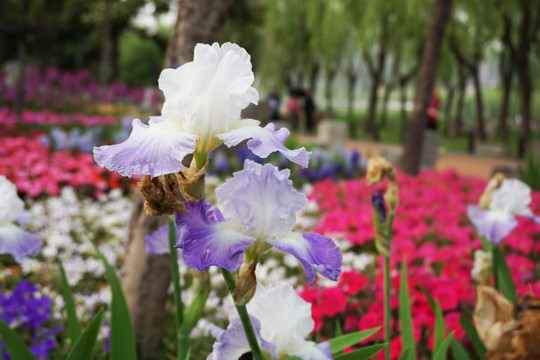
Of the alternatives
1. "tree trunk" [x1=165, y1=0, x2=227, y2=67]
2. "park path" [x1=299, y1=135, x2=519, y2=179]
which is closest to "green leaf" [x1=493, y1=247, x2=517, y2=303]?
"tree trunk" [x1=165, y1=0, x2=227, y2=67]

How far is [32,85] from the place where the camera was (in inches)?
493

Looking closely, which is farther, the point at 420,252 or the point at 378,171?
the point at 420,252

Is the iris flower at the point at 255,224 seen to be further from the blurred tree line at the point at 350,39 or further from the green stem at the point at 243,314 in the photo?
the blurred tree line at the point at 350,39

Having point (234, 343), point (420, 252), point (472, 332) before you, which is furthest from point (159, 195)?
point (420, 252)

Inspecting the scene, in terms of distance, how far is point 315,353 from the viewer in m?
0.83

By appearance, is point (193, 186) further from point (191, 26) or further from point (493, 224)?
point (191, 26)

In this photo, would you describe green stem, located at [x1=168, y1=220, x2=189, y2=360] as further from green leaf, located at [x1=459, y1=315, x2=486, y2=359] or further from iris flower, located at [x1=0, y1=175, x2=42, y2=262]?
green leaf, located at [x1=459, y1=315, x2=486, y2=359]

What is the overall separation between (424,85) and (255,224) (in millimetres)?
6283

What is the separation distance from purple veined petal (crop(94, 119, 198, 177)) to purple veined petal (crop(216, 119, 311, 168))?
53 mm

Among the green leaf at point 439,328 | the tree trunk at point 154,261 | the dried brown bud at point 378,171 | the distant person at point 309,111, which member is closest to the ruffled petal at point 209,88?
the dried brown bud at point 378,171

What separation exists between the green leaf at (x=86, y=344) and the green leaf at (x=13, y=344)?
0.15 m

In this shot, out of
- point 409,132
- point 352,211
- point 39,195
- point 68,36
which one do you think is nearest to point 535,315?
point 352,211

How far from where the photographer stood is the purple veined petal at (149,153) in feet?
2.17

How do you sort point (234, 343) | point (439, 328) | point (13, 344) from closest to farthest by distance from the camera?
point (234, 343) → point (13, 344) → point (439, 328)
